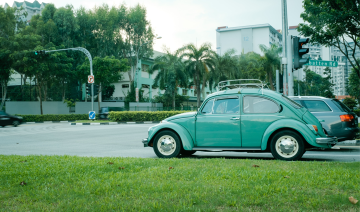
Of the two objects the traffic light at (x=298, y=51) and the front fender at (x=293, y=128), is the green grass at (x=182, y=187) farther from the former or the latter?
the traffic light at (x=298, y=51)

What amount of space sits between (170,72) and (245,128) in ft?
106

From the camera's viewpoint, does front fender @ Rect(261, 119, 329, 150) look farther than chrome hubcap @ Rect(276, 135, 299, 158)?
No

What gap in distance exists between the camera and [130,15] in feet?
148

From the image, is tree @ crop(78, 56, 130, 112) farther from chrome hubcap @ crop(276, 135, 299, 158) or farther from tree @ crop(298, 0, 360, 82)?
chrome hubcap @ crop(276, 135, 299, 158)

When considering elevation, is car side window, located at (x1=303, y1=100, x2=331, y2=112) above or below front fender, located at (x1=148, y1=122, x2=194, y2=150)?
above

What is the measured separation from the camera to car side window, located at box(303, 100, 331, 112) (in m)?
9.18

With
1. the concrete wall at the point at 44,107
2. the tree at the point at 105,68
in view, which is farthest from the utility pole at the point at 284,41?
the concrete wall at the point at 44,107

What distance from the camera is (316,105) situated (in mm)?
9305

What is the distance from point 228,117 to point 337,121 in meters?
3.78

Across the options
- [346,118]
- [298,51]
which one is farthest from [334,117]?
[298,51]

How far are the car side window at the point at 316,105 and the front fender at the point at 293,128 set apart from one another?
2943 mm

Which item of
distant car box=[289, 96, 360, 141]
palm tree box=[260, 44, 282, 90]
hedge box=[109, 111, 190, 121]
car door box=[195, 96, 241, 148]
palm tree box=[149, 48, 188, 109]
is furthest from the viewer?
palm tree box=[260, 44, 282, 90]

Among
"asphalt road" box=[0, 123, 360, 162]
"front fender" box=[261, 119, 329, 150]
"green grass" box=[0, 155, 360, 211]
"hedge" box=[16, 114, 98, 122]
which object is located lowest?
"asphalt road" box=[0, 123, 360, 162]

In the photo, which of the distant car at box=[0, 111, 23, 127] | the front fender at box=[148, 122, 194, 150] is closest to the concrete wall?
the distant car at box=[0, 111, 23, 127]
